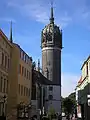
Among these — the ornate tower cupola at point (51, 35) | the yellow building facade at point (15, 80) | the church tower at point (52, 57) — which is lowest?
the yellow building facade at point (15, 80)

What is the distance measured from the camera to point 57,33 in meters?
159

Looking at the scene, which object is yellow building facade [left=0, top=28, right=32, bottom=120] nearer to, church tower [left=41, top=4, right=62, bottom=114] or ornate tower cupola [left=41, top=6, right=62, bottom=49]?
church tower [left=41, top=4, right=62, bottom=114]

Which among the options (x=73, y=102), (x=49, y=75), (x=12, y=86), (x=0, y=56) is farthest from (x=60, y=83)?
(x=0, y=56)

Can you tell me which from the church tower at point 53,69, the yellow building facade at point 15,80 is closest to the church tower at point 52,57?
the church tower at point 53,69

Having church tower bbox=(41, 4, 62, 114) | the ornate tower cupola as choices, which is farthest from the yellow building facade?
the ornate tower cupola

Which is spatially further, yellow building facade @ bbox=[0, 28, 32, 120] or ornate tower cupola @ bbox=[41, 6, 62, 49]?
ornate tower cupola @ bbox=[41, 6, 62, 49]

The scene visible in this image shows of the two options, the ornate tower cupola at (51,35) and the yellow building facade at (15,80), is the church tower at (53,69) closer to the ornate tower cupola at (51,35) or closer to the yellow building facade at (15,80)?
the ornate tower cupola at (51,35)

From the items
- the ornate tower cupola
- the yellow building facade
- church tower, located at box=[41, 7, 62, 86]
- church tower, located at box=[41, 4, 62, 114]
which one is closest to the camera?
the yellow building facade

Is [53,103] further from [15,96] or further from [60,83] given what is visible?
[15,96]

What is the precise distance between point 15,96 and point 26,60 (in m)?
12.2

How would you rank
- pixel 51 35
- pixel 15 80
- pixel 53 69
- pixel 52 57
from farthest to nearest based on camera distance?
pixel 51 35
pixel 52 57
pixel 53 69
pixel 15 80

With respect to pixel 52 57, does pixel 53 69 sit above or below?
below

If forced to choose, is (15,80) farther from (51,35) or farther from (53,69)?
(51,35)

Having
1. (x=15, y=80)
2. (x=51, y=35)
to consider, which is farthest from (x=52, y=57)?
(x=15, y=80)
